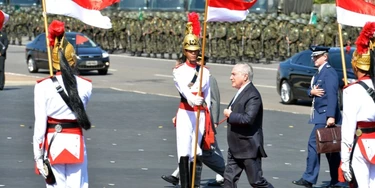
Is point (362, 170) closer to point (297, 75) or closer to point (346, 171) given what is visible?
point (346, 171)

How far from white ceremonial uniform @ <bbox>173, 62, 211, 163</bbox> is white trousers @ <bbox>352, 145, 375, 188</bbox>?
276cm

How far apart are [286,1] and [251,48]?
455cm

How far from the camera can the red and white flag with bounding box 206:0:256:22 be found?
1153cm

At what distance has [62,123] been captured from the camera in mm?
9477

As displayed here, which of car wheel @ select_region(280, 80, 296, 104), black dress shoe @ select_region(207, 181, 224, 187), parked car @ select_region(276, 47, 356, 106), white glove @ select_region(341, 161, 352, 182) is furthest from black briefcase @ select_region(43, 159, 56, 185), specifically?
car wheel @ select_region(280, 80, 296, 104)

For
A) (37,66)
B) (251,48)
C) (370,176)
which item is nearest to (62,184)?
(370,176)

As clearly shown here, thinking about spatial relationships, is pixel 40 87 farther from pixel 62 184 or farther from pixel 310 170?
pixel 310 170

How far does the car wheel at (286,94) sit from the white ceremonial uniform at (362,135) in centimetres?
1564

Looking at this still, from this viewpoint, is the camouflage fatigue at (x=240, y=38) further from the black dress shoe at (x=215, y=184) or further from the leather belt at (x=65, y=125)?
the leather belt at (x=65, y=125)

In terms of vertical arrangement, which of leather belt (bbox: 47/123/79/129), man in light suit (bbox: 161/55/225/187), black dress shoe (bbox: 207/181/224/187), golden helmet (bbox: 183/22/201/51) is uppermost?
golden helmet (bbox: 183/22/201/51)

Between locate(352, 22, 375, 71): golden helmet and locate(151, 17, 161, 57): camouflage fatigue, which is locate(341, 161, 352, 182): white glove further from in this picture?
locate(151, 17, 161, 57): camouflage fatigue

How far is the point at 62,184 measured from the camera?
943 centimetres

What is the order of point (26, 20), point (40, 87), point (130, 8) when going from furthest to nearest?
1. point (26, 20)
2. point (130, 8)
3. point (40, 87)

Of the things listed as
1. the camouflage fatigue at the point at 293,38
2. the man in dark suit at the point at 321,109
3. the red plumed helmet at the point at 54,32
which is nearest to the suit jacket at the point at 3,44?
A: the camouflage fatigue at the point at 293,38
